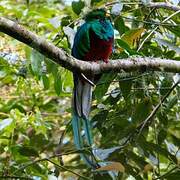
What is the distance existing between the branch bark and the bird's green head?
0.44 meters

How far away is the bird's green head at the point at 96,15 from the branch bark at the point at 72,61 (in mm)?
443

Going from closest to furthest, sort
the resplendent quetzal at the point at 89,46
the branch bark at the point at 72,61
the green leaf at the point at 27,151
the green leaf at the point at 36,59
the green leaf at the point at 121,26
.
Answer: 1. the branch bark at the point at 72,61
2. the green leaf at the point at 36,59
3. the green leaf at the point at 27,151
4. the resplendent quetzal at the point at 89,46
5. the green leaf at the point at 121,26

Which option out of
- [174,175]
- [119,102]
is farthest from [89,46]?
[174,175]

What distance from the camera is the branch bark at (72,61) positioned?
1.50m

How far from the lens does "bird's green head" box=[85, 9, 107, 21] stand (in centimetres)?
227

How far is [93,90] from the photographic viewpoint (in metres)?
2.29

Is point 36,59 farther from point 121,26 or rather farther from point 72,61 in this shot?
point 121,26

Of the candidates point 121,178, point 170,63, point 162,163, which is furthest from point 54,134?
point 170,63

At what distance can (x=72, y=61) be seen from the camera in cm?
167

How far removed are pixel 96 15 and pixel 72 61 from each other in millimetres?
658

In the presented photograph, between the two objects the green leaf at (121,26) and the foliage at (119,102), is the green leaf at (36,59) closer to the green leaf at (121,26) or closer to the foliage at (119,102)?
the foliage at (119,102)

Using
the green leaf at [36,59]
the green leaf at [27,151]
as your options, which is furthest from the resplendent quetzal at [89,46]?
the green leaf at [36,59]

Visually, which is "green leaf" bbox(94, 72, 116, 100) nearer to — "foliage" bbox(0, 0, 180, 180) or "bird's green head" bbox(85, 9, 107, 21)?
"foliage" bbox(0, 0, 180, 180)

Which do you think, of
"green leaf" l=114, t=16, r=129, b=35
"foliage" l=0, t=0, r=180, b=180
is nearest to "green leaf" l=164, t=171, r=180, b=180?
"foliage" l=0, t=0, r=180, b=180
